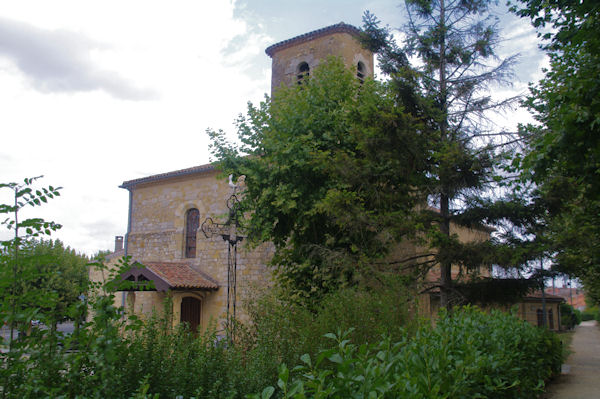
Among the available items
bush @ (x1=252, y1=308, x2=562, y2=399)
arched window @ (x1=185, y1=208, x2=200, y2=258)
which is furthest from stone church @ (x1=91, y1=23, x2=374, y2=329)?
bush @ (x1=252, y1=308, x2=562, y2=399)

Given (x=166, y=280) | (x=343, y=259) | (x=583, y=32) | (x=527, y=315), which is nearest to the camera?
(x=583, y=32)

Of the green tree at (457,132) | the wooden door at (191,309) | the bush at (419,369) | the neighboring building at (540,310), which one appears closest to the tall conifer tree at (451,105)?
the green tree at (457,132)

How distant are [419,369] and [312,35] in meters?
18.7

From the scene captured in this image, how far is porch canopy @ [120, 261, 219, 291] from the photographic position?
16438mm

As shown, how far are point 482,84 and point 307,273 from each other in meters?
6.98

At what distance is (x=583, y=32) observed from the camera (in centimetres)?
621

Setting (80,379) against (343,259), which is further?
(343,259)

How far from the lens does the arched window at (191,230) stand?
65.1ft

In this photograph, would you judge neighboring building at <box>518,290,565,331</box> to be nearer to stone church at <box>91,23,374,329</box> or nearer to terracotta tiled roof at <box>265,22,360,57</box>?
stone church at <box>91,23,374,329</box>

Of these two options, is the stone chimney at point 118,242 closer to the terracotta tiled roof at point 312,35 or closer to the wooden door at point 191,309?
the wooden door at point 191,309

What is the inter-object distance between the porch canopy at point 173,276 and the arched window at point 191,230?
2.35ft

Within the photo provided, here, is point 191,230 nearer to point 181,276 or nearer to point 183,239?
point 183,239

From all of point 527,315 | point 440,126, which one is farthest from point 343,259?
point 527,315

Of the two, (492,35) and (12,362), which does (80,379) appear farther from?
(492,35)
